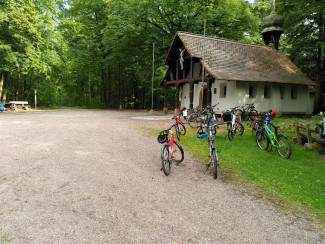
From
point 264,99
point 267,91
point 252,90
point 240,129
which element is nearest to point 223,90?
point 252,90

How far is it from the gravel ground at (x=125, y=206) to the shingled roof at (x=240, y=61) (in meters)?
12.4

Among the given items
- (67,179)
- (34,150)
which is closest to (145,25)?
(34,150)

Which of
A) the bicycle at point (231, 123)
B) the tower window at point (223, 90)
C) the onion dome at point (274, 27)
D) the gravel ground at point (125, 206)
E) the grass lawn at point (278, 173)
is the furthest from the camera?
the onion dome at point (274, 27)

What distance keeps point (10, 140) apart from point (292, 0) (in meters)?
15.6

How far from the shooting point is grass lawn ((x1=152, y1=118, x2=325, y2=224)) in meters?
4.58

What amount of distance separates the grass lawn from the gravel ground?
47 cm

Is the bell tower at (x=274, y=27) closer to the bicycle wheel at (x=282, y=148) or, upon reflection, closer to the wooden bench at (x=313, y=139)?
the wooden bench at (x=313, y=139)

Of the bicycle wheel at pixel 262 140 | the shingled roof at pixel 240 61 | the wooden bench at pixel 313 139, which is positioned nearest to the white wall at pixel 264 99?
the shingled roof at pixel 240 61

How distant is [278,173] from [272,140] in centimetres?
184

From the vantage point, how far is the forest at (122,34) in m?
21.3

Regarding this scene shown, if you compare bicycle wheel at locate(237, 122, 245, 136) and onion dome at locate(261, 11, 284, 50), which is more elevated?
onion dome at locate(261, 11, 284, 50)

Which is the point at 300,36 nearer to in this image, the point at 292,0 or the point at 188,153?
the point at 292,0

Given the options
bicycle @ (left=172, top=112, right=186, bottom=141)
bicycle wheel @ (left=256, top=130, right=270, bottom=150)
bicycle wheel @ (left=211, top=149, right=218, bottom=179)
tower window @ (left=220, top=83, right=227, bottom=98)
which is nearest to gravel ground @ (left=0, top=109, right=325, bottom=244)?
bicycle wheel @ (left=211, top=149, right=218, bottom=179)

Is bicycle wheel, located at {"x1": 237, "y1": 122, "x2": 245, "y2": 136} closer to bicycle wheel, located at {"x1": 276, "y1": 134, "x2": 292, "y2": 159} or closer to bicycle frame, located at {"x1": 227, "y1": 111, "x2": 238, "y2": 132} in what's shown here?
bicycle frame, located at {"x1": 227, "y1": 111, "x2": 238, "y2": 132}
